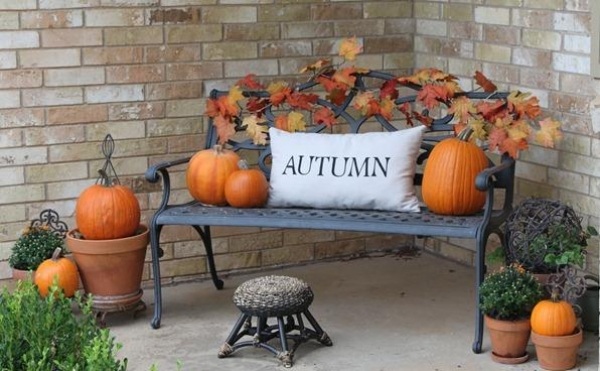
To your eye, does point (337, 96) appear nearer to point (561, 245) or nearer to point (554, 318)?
point (561, 245)

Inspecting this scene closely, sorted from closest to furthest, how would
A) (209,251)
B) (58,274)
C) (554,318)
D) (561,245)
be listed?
(554,318) < (561,245) < (58,274) < (209,251)

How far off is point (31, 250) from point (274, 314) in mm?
1338

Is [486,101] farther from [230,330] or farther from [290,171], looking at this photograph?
[230,330]

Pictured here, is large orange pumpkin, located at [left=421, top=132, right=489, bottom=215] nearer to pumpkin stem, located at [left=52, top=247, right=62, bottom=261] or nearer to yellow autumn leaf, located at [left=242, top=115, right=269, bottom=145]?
yellow autumn leaf, located at [left=242, top=115, right=269, bottom=145]

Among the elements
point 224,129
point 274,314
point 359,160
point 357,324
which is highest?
point 224,129

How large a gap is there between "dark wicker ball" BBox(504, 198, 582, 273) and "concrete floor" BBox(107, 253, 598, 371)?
392 mm

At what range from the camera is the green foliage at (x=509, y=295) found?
4.75 metres

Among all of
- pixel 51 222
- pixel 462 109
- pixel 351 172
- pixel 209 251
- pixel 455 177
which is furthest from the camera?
pixel 209 251

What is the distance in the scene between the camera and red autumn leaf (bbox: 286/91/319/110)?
19.0 feet

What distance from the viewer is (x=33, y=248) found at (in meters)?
5.42

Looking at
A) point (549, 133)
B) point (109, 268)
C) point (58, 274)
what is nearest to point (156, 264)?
point (109, 268)

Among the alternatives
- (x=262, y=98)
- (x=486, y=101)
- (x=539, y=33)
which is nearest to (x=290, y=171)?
(x=262, y=98)

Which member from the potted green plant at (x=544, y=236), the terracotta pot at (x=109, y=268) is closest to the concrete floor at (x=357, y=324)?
the terracotta pot at (x=109, y=268)

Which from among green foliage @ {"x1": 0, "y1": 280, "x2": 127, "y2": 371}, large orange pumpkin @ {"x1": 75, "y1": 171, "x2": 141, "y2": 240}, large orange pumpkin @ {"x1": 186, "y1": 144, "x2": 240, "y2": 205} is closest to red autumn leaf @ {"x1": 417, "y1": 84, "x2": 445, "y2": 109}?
large orange pumpkin @ {"x1": 186, "y1": 144, "x2": 240, "y2": 205}
